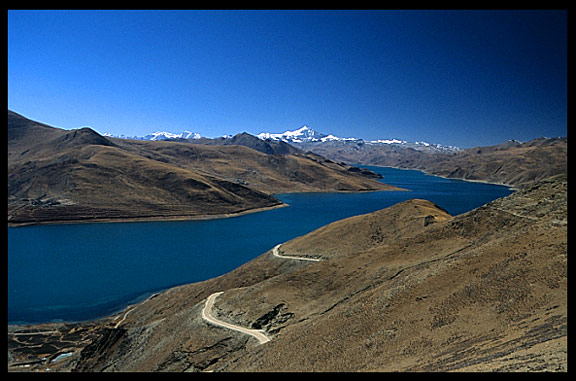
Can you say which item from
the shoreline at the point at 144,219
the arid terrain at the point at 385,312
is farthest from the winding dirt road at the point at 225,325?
the shoreline at the point at 144,219

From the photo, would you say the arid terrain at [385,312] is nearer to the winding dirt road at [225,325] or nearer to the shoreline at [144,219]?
the winding dirt road at [225,325]

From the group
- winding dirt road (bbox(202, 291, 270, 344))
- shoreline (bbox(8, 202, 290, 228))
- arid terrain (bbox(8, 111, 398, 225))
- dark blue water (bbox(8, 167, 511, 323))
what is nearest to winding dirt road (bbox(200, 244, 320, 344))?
winding dirt road (bbox(202, 291, 270, 344))

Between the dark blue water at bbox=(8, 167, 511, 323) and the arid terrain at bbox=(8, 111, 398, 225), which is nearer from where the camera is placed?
the dark blue water at bbox=(8, 167, 511, 323)

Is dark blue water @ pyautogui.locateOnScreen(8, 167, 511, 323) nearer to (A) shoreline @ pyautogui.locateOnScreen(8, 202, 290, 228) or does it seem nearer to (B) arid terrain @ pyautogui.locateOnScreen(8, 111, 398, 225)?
(A) shoreline @ pyautogui.locateOnScreen(8, 202, 290, 228)

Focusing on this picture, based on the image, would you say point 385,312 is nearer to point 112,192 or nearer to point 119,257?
point 119,257

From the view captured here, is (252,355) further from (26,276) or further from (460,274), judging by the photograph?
(26,276)

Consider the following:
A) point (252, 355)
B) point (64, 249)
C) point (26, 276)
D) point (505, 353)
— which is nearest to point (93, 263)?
point (26, 276)

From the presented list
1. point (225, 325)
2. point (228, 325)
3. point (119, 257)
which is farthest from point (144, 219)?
point (228, 325)
